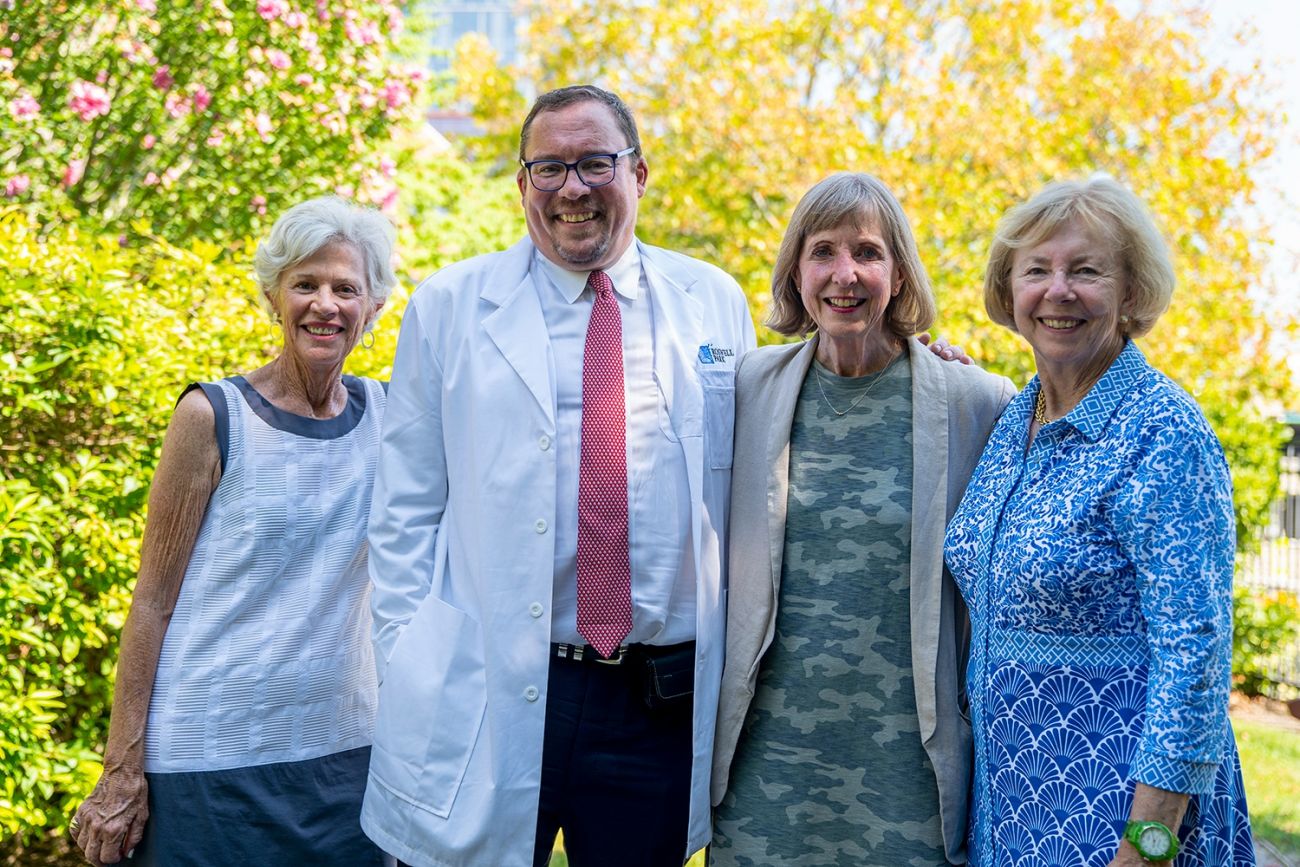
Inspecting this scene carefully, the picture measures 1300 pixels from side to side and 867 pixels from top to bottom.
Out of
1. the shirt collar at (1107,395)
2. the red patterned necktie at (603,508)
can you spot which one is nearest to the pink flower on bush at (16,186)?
the red patterned necktie at (603,508)

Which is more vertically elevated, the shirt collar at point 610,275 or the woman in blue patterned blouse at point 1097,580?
the shirt collar at point 610,275

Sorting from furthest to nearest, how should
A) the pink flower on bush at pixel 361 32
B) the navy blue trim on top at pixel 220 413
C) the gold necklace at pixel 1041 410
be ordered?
the pink flower on bush at pixel 361 32 → the navy blue trim on top at pixel 220 413 → the gold necklace at pixel 1041 410

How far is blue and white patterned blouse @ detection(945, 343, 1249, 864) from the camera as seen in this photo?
7.11 ft

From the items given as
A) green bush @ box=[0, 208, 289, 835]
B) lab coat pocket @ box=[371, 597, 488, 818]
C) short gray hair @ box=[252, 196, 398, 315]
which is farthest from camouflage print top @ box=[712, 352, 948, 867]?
green bush @ box=[0, 208, 289, 835]

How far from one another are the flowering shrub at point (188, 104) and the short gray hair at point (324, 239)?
4.05 metres

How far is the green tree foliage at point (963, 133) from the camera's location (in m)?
10.2

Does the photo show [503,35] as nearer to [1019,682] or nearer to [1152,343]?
[1152,343]

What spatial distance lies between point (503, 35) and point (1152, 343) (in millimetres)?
114277

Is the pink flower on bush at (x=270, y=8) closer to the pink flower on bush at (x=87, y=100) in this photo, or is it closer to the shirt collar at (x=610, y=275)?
the pink flower on bush at (x=87, y=100)

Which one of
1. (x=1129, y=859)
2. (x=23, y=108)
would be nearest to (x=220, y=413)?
(x=1129, y=859)

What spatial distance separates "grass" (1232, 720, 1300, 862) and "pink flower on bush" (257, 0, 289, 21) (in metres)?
6.73

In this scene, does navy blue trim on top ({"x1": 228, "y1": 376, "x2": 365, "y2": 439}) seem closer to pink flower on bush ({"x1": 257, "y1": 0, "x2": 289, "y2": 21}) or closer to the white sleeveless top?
the white sleeveless top

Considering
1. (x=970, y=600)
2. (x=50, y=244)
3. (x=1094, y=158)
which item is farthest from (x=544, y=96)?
(x=1094, y=158)

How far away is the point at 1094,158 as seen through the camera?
42.4 ft
